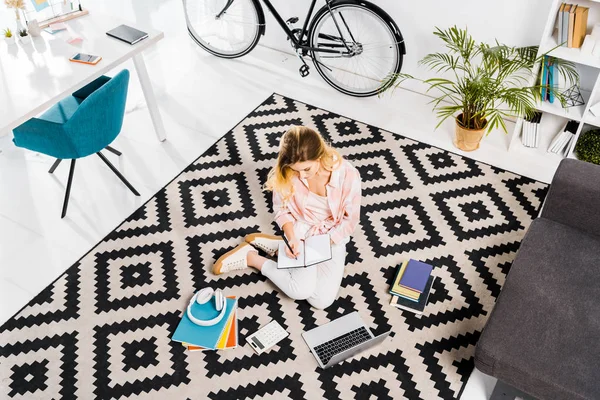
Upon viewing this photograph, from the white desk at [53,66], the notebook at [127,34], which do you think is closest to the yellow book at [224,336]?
the white desk at [53,66]

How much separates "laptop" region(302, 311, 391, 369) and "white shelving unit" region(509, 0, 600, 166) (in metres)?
1.64

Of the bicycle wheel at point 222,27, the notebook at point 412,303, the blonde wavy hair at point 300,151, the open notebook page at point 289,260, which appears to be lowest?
the notebook at point 412,303

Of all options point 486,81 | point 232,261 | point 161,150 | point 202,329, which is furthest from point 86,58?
point 486,81

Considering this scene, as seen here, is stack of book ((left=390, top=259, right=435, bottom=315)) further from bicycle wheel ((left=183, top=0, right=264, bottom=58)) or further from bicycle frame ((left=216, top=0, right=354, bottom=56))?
bicycle wheel ((left=183, top=0, right=264, bottom=58))

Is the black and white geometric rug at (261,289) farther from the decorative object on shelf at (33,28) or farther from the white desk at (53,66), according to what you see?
the decorative object on shelf at (33,28)

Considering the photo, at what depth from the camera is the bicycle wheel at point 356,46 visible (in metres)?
3.66

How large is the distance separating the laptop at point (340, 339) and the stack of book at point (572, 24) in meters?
1.87

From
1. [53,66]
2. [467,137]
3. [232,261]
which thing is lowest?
[232,261]

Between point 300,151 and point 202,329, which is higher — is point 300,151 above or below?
above

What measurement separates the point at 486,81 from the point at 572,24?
0.52 metres

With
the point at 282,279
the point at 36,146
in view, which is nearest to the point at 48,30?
the point at 36,146

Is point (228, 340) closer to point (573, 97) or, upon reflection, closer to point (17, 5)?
point (17, 5)

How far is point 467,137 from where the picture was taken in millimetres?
3488

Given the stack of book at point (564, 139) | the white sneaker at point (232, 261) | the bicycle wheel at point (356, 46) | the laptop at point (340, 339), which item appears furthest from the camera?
the bicycle wheel at point (356, 46)
